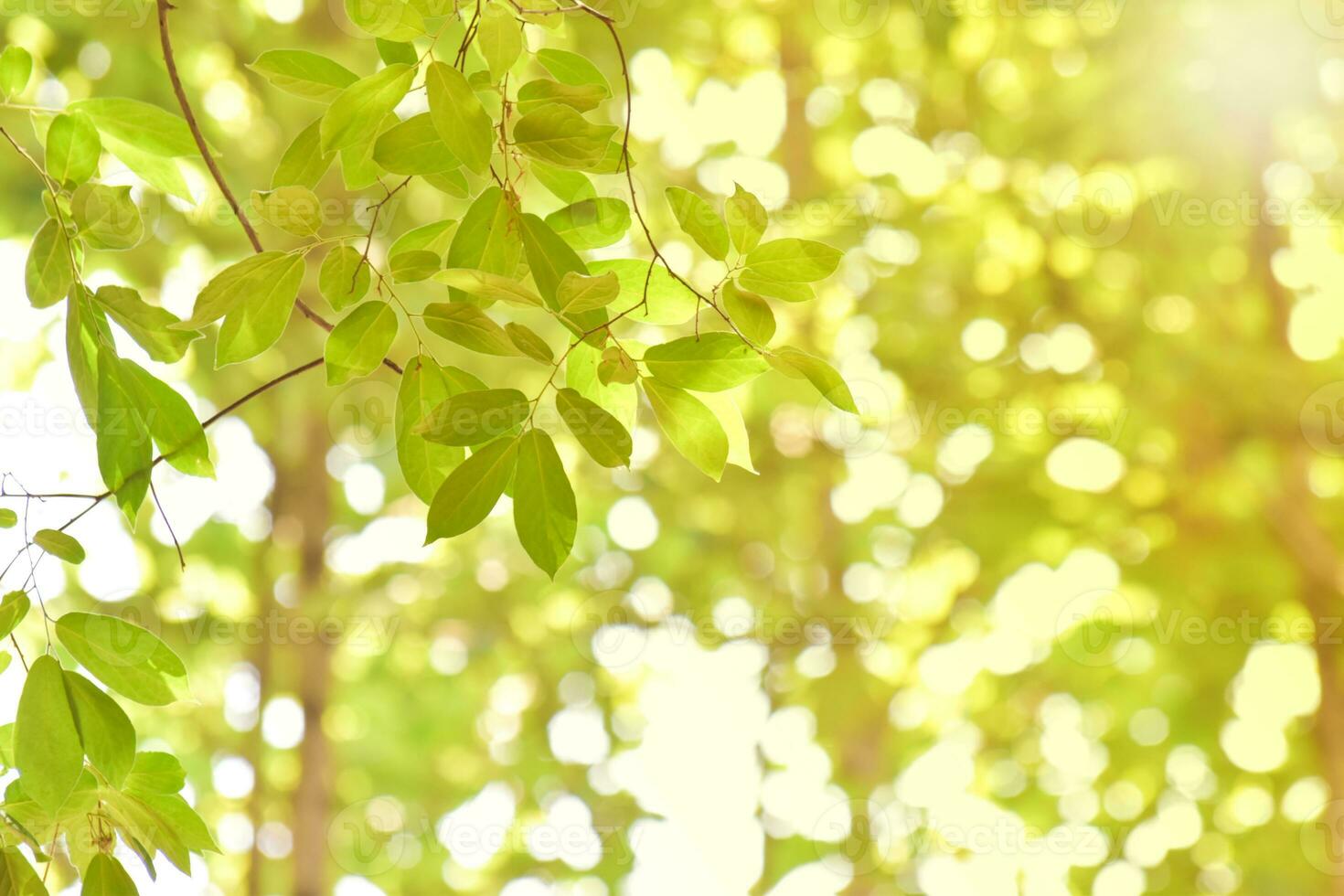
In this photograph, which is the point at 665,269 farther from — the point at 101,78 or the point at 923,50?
the point at 923,50

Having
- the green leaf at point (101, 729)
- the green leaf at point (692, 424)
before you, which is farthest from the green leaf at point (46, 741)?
the green leaf at point (692, 424)

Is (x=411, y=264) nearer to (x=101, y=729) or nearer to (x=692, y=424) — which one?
(x=692, y=424)

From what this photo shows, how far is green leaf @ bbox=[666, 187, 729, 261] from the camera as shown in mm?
509

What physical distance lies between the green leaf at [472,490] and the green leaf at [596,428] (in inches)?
1.4

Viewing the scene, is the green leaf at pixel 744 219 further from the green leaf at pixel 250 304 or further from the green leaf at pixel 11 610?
the green leaf at pixel 11 610

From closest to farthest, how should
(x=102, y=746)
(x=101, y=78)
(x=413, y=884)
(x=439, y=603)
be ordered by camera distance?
(x=102, y=746), (x=101, y=78), (x=439, y=603), (x=413, y=884)

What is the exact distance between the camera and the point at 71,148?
570 mm

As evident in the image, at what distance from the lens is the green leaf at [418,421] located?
549 mm

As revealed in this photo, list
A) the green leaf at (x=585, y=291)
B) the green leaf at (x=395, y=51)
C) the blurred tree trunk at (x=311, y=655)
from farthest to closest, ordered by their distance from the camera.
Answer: the blurred tree trunk at (x=311, y=655)
the green leaf at (x=395, y=51)
the green leaf at (x=585, y=291)

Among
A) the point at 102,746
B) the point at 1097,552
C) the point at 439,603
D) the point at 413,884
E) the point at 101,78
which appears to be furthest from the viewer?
the point at 413,884

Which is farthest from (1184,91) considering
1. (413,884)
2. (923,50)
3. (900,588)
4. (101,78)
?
(413,884)

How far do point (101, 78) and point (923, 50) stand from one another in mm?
2089

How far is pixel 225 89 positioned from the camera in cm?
248

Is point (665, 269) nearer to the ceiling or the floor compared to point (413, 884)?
nearer to the ceiling
